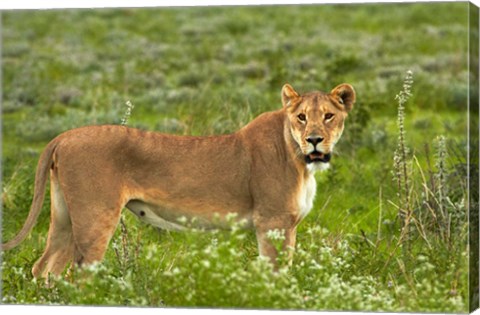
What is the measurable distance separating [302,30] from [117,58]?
482 centimetres

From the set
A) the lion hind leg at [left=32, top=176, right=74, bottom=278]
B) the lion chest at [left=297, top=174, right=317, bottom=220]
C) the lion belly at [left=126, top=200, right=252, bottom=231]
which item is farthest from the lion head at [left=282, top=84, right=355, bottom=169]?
the lion hind leg at [left=32, top=176, right=74, bottom=278]

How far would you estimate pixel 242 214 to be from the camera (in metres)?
8.75

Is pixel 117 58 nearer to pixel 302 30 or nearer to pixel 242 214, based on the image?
pixel 302 30

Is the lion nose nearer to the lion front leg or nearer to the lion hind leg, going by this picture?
the lion front leg

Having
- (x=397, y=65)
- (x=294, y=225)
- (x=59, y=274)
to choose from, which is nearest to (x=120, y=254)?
(x=59, y=274)

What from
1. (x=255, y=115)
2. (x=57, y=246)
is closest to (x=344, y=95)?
(x=57, y=246)

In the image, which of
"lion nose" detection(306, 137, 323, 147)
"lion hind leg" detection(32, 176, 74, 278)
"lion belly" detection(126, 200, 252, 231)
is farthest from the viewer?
"lion hind leg" detection(32, 176, 74, 278)

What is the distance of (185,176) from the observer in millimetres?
8773

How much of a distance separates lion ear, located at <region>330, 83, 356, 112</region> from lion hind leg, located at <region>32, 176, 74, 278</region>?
198cm

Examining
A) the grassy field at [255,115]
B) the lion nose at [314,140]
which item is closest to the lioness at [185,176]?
the lion nose at [314,140]

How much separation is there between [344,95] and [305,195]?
0.74 metres

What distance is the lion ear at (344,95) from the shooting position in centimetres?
881

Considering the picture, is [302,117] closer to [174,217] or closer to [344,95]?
[344,95]

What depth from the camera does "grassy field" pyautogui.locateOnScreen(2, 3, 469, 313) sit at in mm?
8625
